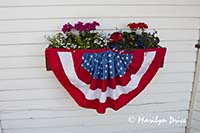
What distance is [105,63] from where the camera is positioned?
1.78 meters

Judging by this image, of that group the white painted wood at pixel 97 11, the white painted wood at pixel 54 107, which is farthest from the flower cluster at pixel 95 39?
the white painted wood at pixel 54 107

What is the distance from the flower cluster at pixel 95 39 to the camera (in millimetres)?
1808

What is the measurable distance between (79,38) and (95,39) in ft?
0.41

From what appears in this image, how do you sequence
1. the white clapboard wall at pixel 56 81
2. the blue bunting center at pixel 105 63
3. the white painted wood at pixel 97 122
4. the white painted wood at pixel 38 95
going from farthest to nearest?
the white painted wood at pixel 97 122, the white painted wood at pixel 38 95, the white clapboard wall at pixel 56 81, the blue bunting center at pixel 105 63

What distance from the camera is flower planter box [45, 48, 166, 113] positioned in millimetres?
1779

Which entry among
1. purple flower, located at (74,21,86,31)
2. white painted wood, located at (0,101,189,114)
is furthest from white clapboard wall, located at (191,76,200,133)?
purple flower, located at (74,21,86,31)

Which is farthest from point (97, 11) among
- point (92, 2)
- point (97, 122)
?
point (97, 122)

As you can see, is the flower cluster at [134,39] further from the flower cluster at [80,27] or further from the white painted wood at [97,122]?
the white painted wood at [97,122]

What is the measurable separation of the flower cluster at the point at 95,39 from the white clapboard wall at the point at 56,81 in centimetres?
13

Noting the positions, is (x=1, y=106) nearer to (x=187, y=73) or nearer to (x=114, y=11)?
(x=114, y=11)

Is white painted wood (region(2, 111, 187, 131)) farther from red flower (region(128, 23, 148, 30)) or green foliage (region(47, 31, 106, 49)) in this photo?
red flower (region(128, 23, 148, 30))

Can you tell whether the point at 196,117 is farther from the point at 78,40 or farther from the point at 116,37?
the point at 78,40

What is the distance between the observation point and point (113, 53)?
5.88 feet

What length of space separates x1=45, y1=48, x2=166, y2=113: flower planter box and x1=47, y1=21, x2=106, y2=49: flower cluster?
0.06 meters
